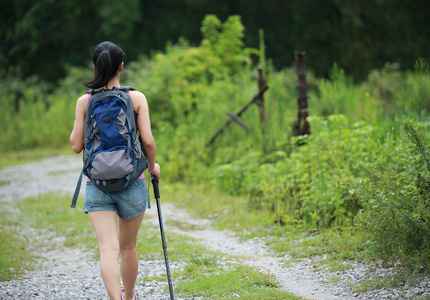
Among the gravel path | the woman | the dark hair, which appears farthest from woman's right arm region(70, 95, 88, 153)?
the gravel path

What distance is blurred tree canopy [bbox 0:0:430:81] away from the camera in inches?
971

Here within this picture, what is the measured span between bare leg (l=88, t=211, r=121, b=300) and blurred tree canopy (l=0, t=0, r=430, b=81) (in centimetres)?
2150

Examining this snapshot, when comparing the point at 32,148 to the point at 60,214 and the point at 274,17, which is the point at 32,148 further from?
the point at 274,17

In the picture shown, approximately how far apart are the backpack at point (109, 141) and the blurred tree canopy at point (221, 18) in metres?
21.4

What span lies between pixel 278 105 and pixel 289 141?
132cm

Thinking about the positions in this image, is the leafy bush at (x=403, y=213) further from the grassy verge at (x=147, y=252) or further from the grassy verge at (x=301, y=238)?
the grassy verge at (x=147, y=252)

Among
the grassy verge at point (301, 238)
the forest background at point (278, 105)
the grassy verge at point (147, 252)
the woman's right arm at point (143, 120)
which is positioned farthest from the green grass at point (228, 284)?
the woman's right arm at point (143, 120)

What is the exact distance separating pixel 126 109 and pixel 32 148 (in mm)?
13354

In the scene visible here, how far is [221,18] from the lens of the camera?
30.7m

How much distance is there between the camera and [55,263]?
5.50 meters

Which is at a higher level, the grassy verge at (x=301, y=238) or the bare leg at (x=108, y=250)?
the bare leg at (x=108, y=250)

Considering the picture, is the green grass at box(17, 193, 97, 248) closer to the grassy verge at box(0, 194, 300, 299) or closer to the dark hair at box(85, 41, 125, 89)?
the grassy verge at box(0, 194, 300, 299)

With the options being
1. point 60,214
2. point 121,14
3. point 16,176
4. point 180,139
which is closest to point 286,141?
point 180,139

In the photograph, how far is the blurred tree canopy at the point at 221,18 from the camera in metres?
24.7
